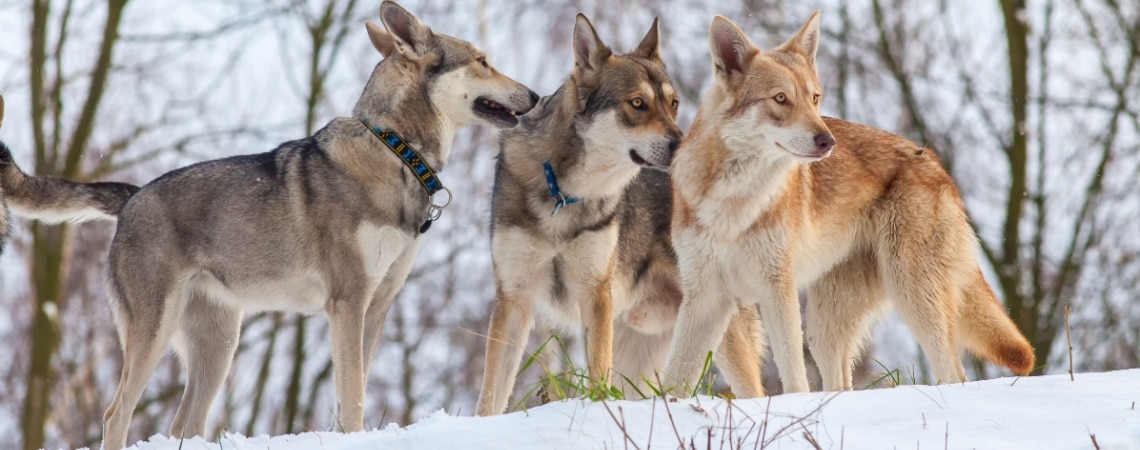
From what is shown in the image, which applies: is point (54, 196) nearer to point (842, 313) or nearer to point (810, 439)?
point (842, 313)

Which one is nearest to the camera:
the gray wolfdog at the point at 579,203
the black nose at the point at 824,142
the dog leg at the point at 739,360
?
the black nose at the point at 824,142

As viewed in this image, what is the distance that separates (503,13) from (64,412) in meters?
9.23

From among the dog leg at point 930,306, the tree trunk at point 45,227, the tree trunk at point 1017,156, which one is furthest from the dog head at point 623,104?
the tree trunk at point 1017,156

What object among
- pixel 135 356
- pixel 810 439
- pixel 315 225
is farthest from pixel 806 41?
pixel 135 356

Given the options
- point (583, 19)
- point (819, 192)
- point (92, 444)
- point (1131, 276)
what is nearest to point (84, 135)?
point (92, 444)

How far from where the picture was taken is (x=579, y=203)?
5.68 meters

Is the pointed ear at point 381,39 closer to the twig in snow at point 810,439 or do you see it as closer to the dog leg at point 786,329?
the dog leg at point 786,329

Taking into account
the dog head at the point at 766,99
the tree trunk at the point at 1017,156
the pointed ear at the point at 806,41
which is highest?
the pointed ear at the point at 806,41

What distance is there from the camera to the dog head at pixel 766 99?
→ 15.4 ft

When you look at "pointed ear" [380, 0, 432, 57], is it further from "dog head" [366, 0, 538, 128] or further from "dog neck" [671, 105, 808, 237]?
"dog neck" [671, 105, 808, 237]

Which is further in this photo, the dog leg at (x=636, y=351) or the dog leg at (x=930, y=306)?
the dog leg at (x=636, y=351)

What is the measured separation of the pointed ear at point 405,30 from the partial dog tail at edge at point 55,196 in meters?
1.73

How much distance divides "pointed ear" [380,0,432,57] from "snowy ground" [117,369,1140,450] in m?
2.57

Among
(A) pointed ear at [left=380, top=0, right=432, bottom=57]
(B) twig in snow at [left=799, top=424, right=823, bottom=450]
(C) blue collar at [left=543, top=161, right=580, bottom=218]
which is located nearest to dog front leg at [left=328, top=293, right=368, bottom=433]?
(C) blue collar at [left=543, top=161, right=580, bottom=218]
